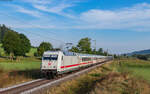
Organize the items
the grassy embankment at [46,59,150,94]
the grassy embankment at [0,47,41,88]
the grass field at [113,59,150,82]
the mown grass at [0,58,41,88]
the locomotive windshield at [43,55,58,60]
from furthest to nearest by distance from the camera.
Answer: the grass field at [113,59,150,82] < the locomotive windshield at [43,55,58,60] < the grassy embankment at [0,47,41,88] < the mown grass at [0,58,41,88] < the grassy embankment at [46,59,150,94]

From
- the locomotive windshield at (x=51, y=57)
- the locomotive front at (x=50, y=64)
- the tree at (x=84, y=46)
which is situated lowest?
the locomotive front at (x=50, y=64)

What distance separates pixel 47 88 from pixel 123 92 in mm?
6074

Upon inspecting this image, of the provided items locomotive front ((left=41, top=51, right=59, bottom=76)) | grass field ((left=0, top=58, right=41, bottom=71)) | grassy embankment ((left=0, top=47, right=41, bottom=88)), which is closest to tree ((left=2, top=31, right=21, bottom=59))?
grass field ((left=0, top=58, right=41, bottom=71))

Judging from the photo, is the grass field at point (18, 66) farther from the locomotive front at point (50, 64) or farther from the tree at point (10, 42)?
the tree at point (10, 42)

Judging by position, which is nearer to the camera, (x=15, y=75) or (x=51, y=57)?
(x=51, y=57)

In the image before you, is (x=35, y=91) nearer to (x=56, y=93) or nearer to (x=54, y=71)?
(x=56, y=93)

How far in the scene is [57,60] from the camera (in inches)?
846

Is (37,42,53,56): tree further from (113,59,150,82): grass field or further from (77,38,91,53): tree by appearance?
(113,59,150,82): grass field

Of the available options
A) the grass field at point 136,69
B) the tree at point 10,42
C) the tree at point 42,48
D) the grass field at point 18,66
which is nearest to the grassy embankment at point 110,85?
the grass field at point 136,69

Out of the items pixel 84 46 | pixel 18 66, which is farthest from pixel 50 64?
pixel 84 46

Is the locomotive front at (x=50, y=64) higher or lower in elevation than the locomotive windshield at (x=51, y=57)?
lower

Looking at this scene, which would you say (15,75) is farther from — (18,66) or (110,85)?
(18,66)

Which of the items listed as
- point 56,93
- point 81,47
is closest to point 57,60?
point 56,93

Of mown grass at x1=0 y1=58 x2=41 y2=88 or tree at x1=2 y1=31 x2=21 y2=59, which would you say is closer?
mown grass at x1=0 y1=58 x2=41 y2=88
